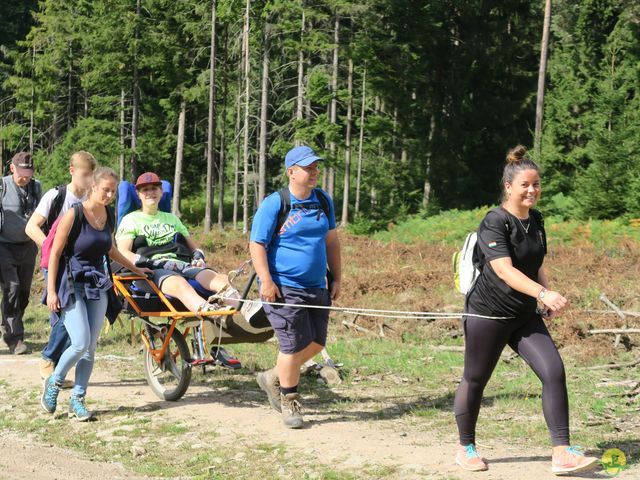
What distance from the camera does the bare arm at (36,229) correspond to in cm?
859

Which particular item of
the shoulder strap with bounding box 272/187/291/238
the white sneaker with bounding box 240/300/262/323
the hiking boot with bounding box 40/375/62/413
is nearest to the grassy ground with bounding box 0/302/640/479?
the hiking boot with bounding box 40/375/62/413

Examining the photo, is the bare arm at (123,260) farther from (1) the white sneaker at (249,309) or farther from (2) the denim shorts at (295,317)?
(2) the denim shorts at (295,317)

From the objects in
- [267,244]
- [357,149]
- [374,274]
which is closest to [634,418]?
[267,244]

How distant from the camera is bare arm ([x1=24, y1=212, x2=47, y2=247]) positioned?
8586 mm

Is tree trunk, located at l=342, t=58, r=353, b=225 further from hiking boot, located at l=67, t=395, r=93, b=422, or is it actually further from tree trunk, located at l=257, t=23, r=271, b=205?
hiking boot, located at l=67, t=395, r=93, b=422

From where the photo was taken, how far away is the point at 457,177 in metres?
41.2

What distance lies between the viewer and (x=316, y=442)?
21.9 ft

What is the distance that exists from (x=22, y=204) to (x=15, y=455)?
469 cm

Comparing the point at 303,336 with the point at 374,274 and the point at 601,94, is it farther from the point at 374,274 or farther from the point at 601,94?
the point at 601,94

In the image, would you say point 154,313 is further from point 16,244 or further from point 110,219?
point 16,244

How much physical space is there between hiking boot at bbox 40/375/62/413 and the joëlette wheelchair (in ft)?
3.38

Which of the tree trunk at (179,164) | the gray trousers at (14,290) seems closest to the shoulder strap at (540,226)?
the gray trousers at (14,290)

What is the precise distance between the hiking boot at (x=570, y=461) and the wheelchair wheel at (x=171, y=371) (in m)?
3.77

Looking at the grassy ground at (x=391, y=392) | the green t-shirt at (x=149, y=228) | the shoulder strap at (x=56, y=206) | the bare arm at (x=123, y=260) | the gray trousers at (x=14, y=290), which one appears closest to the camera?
the grassy ground at (x=391, y=392)
